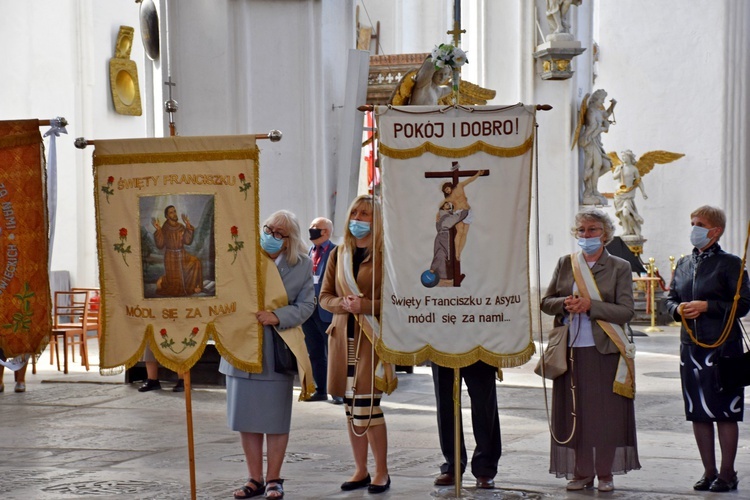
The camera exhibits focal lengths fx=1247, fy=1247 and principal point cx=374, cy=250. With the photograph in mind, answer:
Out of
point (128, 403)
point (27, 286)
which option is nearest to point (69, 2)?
point (128, 403)

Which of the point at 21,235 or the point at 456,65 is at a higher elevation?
the point at 456,65

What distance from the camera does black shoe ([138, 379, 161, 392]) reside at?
1251 cm

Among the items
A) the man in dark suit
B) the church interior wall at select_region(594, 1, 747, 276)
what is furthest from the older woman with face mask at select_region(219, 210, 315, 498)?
the church interior wall at select_region(594, 1, 747, 276)

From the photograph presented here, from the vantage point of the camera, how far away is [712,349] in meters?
7.23

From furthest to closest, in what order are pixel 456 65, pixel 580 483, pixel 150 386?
1. pixel 150 386
2. pixel 456 65
3. pixel 580 483

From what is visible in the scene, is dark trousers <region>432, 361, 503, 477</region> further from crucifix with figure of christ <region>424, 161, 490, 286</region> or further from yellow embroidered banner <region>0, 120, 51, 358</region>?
yellow embroidered banner <region>0, 120, 51, 358</region>

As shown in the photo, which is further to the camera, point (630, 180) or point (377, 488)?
point (630, 180)

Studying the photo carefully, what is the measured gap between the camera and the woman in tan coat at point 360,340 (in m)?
7.21

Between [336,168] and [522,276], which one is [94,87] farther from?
[522,276]

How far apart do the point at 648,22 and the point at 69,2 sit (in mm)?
13154

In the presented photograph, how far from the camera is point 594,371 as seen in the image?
7141 millimetres

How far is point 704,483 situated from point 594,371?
3.00 ft

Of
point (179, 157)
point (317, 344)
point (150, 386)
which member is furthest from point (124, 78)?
point (179, 157)

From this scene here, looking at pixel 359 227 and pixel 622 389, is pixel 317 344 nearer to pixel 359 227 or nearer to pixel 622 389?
pixel 359 227
